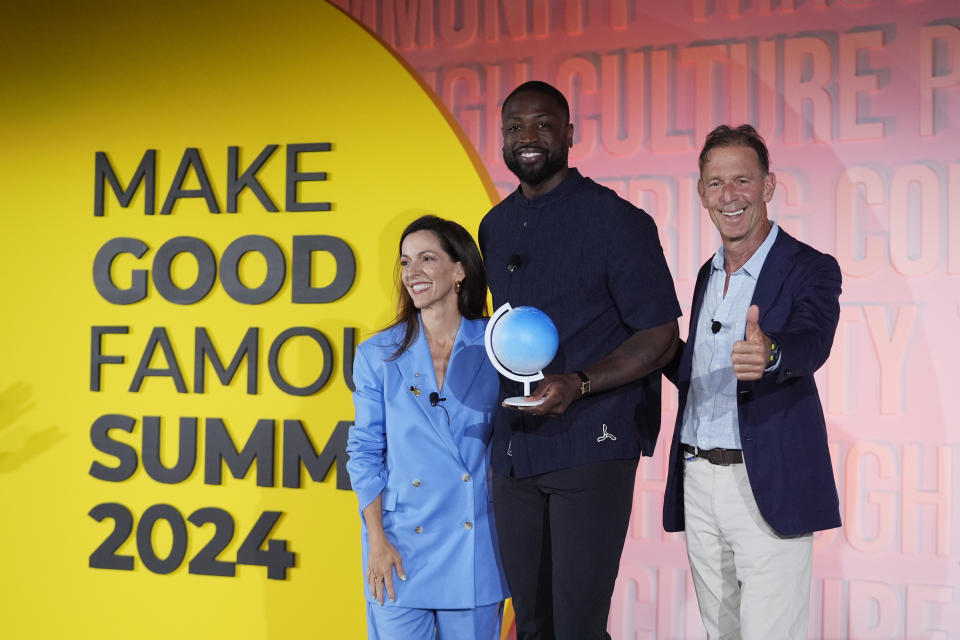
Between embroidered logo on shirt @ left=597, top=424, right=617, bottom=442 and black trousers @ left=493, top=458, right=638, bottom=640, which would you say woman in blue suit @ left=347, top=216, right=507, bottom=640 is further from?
embroidered logo on shirt @ left=597, top=424, right=617, bottom=442

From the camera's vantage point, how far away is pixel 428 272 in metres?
2.83

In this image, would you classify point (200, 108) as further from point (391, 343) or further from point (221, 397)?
point (391, 343)

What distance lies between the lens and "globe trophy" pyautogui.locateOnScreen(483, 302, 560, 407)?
6.95 feet

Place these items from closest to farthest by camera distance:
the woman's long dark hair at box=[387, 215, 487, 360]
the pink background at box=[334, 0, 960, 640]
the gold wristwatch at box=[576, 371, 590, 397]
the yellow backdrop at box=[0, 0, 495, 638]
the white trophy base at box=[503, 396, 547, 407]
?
the white trophy base at box=[503, 396, 547, 407], the gold wristwatch at box=[576, 371, 590, 397], the woman's long dark hair at box=[387, 215, 487, 360], the pink background at box=[334, 0, 960, 640], the yellow backdrop at box=[0, 0, 495, 638]

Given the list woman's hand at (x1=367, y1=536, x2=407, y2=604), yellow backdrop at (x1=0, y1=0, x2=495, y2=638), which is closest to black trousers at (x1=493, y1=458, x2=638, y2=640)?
woman's hand at (x1=367, y1=536, x2=407, y2=604)

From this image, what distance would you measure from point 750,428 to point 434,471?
3.11ft

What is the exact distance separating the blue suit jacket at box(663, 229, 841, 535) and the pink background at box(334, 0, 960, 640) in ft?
4.81

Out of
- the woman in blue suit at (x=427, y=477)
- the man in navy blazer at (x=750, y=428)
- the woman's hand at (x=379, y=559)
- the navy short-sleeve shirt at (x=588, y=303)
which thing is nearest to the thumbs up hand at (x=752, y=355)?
the man in navy blazer at (x=750, y=428)

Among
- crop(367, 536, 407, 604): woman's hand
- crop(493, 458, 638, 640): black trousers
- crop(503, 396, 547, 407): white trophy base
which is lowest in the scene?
crop(367, 536, 407, 604): woman's hand

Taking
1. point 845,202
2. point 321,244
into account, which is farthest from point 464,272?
point 845,202

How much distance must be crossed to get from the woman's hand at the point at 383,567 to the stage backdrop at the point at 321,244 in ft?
4.45

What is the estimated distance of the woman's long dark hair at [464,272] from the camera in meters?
2.89

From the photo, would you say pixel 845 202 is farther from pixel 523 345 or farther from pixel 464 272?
pixel 523 345

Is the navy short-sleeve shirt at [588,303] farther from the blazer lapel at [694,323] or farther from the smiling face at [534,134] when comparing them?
the blazer lapel at [694,323]
